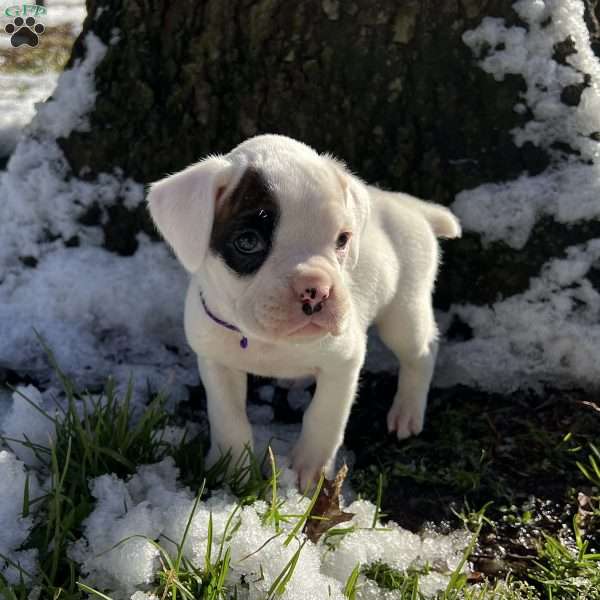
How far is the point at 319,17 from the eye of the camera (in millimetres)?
3414

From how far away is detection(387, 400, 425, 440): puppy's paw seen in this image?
Result: 10.9 feet

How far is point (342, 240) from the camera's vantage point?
2492 millimetres

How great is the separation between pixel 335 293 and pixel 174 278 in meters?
1.60

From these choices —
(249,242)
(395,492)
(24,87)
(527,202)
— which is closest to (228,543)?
(395,492)

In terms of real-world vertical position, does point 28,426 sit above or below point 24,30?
below

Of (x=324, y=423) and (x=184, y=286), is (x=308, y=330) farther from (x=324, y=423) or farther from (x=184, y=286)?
(x=184, y=286)

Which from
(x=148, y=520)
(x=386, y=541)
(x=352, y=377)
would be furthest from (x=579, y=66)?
(x=148, y=520)

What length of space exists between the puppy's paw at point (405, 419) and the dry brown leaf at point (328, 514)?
26.5 inches

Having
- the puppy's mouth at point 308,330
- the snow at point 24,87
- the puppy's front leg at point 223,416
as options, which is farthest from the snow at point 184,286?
the puppy's mouth at point 308,330

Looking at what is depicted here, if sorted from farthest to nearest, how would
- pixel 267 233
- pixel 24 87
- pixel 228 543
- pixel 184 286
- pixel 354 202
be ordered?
pixel 24 87 < pixel 184 286 < pixel 354 202 < pixel 228 543 < pixel 267 233

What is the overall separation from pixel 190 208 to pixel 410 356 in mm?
1431

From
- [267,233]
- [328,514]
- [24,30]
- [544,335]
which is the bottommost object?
[328,514]
